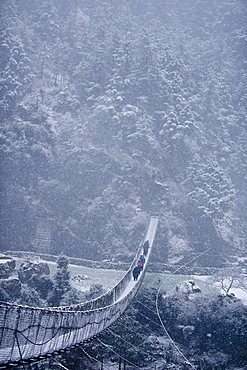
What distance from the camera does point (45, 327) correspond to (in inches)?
309

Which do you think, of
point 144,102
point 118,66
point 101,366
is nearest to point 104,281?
point 101,366

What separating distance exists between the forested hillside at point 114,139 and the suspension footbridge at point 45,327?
666 inches

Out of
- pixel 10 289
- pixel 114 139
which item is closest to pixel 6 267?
pixel 10 289

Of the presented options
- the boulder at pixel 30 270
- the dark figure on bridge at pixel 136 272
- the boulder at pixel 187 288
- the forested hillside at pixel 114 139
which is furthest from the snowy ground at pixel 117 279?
the dark figure on bridge at pixel 136 272

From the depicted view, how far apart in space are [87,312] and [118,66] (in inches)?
1260

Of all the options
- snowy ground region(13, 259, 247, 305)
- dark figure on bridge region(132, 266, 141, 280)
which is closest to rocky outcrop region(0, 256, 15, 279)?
snowy ground region(13, 259, 247, 305)

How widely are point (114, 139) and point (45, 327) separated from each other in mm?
26852

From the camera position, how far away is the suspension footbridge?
6648 mm

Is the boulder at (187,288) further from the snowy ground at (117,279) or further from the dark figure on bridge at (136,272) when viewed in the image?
the dark figure on bridge at (136,272)

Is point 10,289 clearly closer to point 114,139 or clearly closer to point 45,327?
point 45,327

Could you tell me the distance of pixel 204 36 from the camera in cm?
4972

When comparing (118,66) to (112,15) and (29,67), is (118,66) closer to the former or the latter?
(29,67)

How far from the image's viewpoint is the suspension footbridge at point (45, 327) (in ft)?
21.8

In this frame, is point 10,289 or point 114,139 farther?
point 114,139
